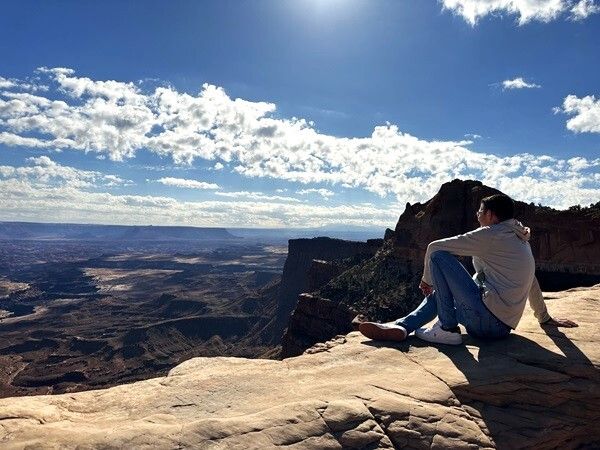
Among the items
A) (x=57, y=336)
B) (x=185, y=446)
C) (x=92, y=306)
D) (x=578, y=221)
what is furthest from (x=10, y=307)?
(x=185, y=446)

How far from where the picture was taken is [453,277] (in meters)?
7.78

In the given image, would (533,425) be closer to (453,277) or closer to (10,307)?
(453,277)

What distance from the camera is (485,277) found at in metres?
8.11

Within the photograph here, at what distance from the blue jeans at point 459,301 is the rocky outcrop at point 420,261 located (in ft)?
115

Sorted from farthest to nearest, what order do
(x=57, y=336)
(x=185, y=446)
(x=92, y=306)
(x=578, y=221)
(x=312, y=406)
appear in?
(x=92, y=306) < (x=57, y=336) < (x=578, y=221) < (x=312, y=406) < (x=185, y=446)

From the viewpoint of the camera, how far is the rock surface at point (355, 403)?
538 cm

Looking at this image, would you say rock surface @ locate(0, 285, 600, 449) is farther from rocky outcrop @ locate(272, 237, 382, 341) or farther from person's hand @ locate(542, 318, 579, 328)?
rocky outcrop @ locate(272, 237, 382, 341)

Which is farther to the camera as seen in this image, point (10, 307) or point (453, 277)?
point (10, 307)

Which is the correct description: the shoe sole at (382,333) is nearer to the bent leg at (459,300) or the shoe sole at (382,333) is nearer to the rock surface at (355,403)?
the rock surface at (355,403)

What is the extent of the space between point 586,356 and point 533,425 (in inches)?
71.2

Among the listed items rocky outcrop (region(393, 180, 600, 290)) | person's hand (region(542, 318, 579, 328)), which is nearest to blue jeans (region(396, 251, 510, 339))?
person's hand (region(542, 318, 579, 328))

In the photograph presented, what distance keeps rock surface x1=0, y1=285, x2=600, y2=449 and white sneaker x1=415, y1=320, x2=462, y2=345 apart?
15cm

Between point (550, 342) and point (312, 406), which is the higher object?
point (550, 342)

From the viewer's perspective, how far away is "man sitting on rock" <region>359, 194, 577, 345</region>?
301 inches
